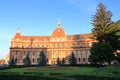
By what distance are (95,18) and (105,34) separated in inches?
245

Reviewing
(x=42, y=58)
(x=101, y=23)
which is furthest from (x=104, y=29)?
(x=42, y=58)

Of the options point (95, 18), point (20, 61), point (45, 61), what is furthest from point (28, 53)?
point (95, 18)

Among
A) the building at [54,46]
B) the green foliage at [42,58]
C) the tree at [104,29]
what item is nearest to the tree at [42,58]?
the green foliage at [42,58]

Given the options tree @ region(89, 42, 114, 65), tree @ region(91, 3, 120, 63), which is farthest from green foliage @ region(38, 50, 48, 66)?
tree @ region(89, 42, 114, 65)

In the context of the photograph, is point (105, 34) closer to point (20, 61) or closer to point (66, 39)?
point (66, 39)

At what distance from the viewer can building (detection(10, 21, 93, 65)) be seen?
4658 inches

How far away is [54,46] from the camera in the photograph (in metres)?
120

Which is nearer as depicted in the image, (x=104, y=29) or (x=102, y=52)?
(x=102, y=52)

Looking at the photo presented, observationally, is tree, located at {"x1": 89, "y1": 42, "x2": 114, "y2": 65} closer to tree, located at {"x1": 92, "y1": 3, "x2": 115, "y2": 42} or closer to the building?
tree, located at {"x1": 92, "y1": 3, "x2": 115, "y2": 42}

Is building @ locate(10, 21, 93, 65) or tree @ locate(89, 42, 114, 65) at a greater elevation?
building @ locate(10, 21, 93, 65)

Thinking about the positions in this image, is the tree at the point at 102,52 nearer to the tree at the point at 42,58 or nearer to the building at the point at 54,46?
the tree at the point at 42,58

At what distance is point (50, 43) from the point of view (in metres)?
121

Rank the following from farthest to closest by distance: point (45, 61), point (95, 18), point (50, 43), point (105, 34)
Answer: point (50, 43)
point (45, 61)
point (95, 18)
point (105, 34)

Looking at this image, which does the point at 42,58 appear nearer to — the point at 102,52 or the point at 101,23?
the point at 101,23
